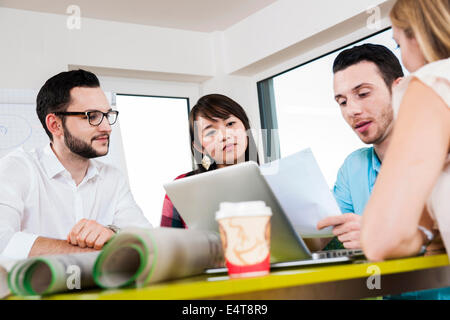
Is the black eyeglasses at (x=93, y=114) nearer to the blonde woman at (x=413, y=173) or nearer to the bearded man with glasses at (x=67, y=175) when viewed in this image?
the bearded man with glasses at (x=67, y=175)

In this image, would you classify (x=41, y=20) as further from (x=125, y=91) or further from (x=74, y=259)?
(x=74, y=259)

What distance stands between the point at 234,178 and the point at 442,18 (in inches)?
18.6

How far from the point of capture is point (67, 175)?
2.29m

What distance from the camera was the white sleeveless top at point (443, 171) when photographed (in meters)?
0.77

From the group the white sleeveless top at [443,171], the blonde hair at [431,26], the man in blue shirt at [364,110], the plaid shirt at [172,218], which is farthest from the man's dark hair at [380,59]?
the white sleeveless top at [443,171]

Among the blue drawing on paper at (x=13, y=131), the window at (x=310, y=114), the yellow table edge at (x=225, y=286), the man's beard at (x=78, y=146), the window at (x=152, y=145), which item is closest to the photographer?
the yellow table edge at (x=225, y=286)

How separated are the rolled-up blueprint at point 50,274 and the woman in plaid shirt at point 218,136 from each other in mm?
1371

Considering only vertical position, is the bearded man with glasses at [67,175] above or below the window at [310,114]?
below

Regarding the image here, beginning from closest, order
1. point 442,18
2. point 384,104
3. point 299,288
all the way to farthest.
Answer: point 299,288
point 442,18
point 384,104

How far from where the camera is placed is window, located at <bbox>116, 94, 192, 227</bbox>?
150 inches

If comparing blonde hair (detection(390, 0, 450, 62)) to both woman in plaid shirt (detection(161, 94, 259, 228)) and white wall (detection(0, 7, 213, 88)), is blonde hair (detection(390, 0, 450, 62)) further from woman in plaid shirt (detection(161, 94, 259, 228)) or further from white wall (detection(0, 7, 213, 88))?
white wall (detection(0, 7, 213, 88))

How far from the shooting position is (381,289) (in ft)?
2.47

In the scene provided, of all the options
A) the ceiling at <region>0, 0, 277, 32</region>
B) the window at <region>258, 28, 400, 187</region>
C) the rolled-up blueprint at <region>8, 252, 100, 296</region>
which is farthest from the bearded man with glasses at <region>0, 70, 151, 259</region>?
the window at <region>258, 28, 400, 187</region>
